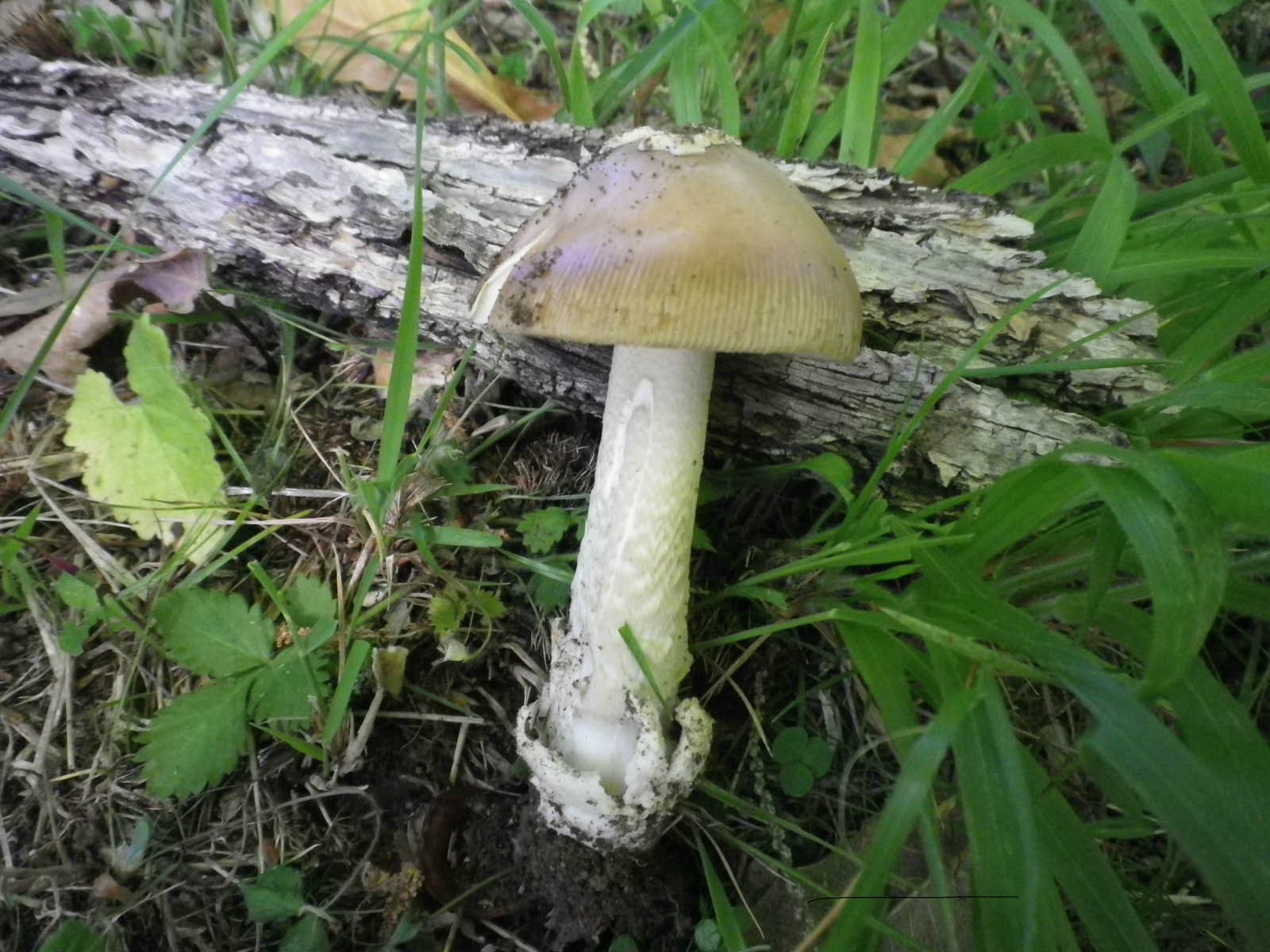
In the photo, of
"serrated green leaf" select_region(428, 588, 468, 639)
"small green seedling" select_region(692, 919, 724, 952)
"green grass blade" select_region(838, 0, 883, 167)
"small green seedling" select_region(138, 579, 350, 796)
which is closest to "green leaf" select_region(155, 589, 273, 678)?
"small green seedling" select_region(138, 579, 350, 796)

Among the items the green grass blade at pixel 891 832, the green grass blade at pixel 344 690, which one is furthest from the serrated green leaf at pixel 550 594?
the green grass blade at pixel 891 832

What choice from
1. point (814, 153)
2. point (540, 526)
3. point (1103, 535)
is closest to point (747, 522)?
point (540, 526)

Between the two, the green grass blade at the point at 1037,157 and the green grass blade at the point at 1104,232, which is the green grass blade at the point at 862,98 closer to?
the green grass blade at the point at 1037,157

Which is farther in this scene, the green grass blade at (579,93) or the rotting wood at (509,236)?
the green grass blade at (579,93)

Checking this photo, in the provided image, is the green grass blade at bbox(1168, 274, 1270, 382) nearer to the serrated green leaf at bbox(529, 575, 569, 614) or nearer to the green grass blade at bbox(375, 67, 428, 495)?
the serrated green leaf at bbox(529, 575, 569, 614)

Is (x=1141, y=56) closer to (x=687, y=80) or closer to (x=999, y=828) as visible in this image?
(x=687, y=80)

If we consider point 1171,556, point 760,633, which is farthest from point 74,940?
point 1171,556
